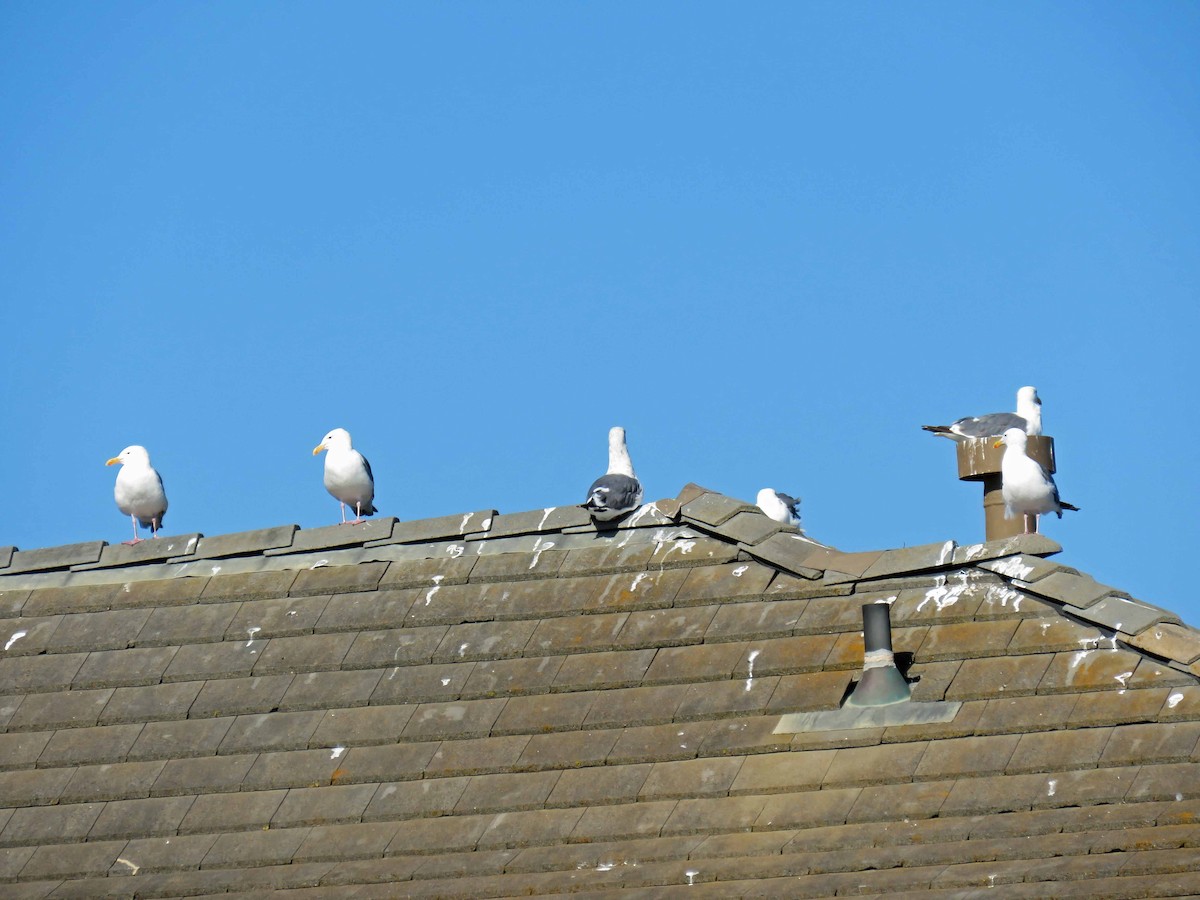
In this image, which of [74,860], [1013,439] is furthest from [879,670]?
[1013,439]

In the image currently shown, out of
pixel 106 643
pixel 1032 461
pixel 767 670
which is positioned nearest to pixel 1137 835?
pixel 767 670

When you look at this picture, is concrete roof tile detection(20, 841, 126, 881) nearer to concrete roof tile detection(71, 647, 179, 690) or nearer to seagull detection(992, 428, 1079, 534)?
concrete roof tile detection(71, 647, 179, 690)

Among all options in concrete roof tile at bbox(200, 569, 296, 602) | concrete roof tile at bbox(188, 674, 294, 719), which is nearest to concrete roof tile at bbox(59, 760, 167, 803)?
concrete roof tile at bbox(188, 674, 294, 719)

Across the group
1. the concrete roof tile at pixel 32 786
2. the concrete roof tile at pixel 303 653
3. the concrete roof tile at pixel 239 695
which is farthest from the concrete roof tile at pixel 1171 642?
the concrete roof tile at pixel 32 786

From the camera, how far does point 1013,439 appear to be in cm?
1439

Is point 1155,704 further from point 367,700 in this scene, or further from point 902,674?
point 367,700

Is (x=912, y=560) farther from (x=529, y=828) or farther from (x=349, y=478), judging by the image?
(x=349, y=478)

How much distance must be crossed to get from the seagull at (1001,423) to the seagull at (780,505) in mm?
1566

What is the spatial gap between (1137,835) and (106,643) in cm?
642

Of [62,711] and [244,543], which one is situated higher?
[244,543]

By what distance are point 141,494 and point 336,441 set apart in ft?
5.56

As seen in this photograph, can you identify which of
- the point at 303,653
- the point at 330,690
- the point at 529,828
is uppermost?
the point at 303,653

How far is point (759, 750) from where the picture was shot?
33.4 feet

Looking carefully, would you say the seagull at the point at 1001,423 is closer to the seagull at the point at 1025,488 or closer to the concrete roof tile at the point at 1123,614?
the seagull at the point at 1025,488
